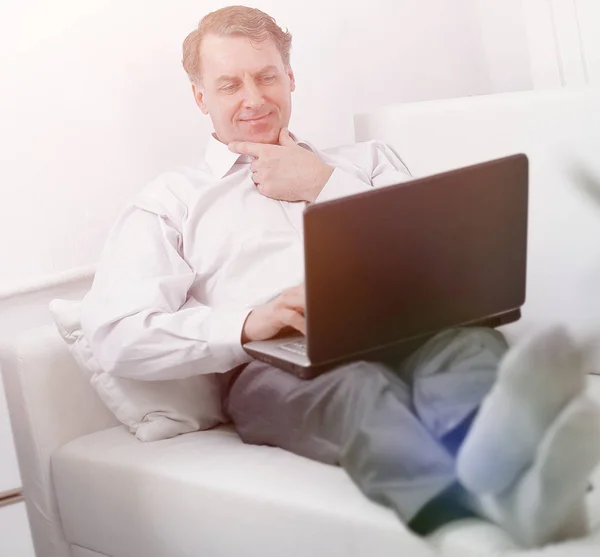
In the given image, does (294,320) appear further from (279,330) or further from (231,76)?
(231,76)

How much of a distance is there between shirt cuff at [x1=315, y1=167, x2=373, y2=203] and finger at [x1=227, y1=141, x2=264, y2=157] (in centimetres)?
12

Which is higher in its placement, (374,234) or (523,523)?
(374,234)

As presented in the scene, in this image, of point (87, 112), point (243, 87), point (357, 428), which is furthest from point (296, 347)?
point (87, 112)

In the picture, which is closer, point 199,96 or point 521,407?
point 521,407

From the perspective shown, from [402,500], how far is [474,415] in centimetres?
12

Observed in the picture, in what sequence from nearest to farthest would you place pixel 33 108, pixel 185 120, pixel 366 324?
1. pixel 366 324
2. pixel 33 108
3. pixel 185 120

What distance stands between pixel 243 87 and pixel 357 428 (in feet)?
2.29

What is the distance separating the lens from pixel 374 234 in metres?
1.10

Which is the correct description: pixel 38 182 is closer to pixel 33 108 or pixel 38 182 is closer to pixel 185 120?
pixel 33 108

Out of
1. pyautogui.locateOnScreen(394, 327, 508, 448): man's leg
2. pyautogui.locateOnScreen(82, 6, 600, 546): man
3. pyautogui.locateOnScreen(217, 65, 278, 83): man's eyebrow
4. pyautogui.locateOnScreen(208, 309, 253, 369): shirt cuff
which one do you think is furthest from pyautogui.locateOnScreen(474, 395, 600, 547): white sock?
pyautogui.locateOnScreen(217, 65, 278, 83): man's eyebrow

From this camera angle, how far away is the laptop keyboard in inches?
48.8

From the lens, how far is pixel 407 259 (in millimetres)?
1124

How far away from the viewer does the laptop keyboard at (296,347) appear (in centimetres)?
124

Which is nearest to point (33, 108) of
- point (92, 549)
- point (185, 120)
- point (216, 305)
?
point (185, 120)
